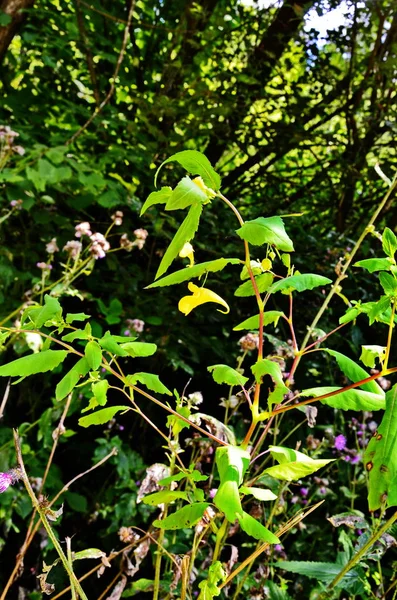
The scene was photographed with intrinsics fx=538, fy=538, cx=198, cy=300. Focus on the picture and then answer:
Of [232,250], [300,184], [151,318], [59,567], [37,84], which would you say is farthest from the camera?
[300,184]

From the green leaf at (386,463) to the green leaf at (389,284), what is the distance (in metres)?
0.11

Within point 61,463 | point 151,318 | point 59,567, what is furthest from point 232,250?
point 59,567

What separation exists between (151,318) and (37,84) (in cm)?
157

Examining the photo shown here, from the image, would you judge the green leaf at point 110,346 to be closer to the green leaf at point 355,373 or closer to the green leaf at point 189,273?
the green leaf at point 189,273

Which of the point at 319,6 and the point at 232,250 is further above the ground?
the point at 319,6

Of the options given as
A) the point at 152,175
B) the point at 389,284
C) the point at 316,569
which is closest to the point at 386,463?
the point at 389,284

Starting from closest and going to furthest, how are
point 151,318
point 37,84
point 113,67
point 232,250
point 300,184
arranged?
point 151,318 → point 232,250 → point 37,84 → point 113,67 → point 300,184

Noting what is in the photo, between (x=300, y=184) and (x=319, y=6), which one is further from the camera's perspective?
(x=300, y=184)

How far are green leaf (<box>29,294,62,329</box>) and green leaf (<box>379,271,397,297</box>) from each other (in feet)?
1.33

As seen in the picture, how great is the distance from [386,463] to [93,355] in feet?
1.14

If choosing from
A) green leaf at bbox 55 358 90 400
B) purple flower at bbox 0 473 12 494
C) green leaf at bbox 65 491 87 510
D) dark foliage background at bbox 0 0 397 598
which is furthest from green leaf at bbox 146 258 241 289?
green leaf at bbox 65 491 87 510

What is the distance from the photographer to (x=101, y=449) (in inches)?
75.2

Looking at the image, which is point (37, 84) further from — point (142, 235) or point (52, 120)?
point (142, 235)

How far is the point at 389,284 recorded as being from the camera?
2.14 ft
